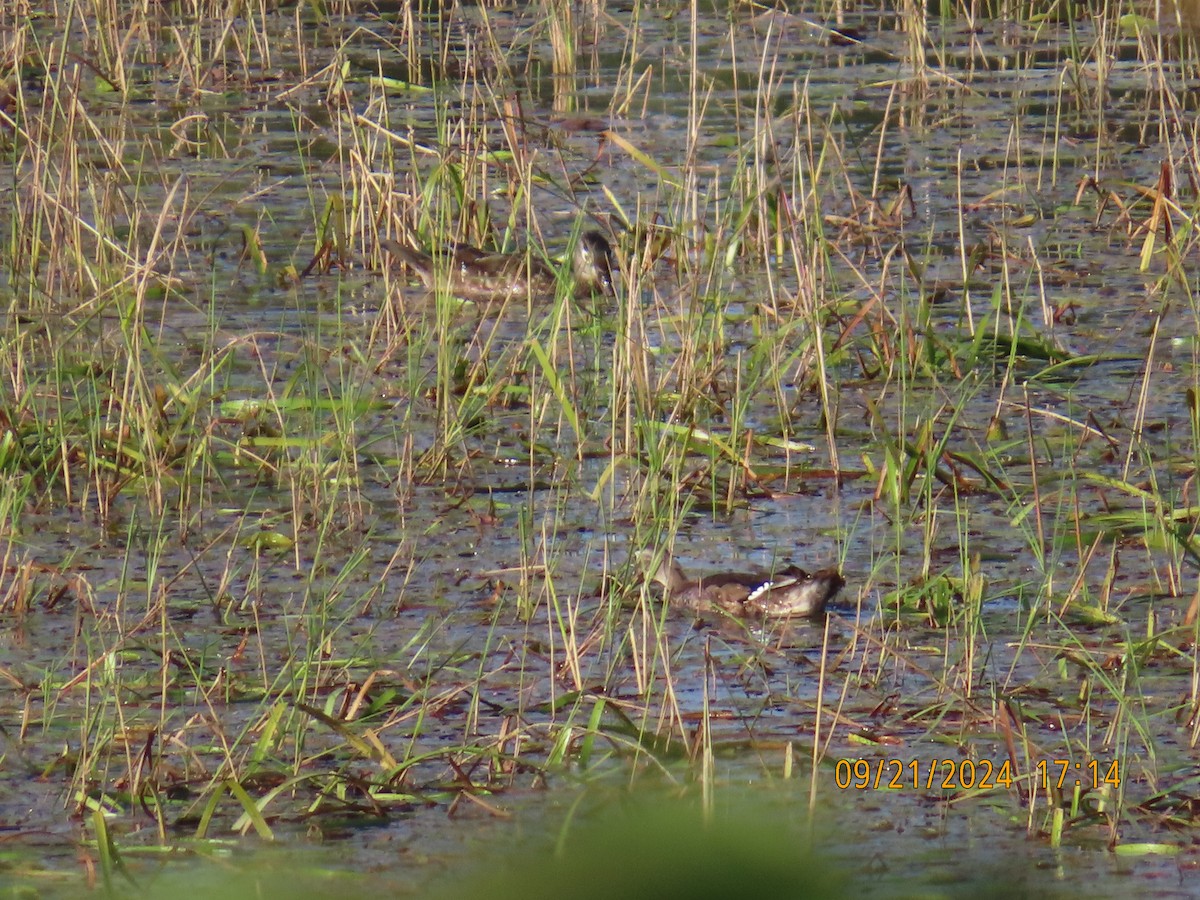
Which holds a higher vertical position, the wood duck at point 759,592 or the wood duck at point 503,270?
the wood duck at point 503,270

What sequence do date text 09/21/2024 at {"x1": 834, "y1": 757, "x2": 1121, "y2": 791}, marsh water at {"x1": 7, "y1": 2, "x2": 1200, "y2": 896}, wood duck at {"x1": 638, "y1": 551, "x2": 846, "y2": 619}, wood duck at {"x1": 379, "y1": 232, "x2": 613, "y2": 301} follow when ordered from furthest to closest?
1. wood duck at {"x1": 379, "y1": 232, "x2": 613, "y2": 301}
2. wood duck at {"x1": 638, "y1": 551, "x2": 846, "y2": 619}
3. date text 09/21/2024 at {"x1": 834, "y1": 757, "x2": 1121, "y2": 791}
4. marsh water at {"x1": 7, "y1": 2, "x2": 1200, "y2": 896}

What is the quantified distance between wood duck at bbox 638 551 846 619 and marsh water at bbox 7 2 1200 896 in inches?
2.3

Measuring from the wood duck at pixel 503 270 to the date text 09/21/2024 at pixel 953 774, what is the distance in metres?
3.41

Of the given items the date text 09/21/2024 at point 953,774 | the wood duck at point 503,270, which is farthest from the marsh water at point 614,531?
the wood duck at point 503,270

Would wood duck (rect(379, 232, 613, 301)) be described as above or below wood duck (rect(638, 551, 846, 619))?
above

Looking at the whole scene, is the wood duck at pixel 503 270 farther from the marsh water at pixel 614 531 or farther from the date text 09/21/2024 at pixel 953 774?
the date text 09/21/2024 at pixel 953 774

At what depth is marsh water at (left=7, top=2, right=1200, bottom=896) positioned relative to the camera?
3469 mm

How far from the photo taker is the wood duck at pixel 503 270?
7.18m

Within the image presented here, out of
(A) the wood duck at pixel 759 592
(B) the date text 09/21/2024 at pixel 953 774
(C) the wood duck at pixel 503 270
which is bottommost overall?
(B) the date text 09/21/2024 at pixel 953 774

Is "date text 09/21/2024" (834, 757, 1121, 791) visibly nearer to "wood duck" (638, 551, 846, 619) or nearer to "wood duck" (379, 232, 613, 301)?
"wood duck" (638, 551, 846, 619)

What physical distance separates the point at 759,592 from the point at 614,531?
2.39ft

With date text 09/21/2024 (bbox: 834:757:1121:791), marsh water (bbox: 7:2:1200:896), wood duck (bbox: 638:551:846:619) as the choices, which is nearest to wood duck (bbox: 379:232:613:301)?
marsh water (bbox: 7:2:1200:896)

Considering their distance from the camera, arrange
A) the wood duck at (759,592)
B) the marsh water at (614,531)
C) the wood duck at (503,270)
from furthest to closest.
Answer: the wood duck at (503,270) < the wood duck at (759,592) < the marsh water at (614,531)

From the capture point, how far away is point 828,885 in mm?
1053
